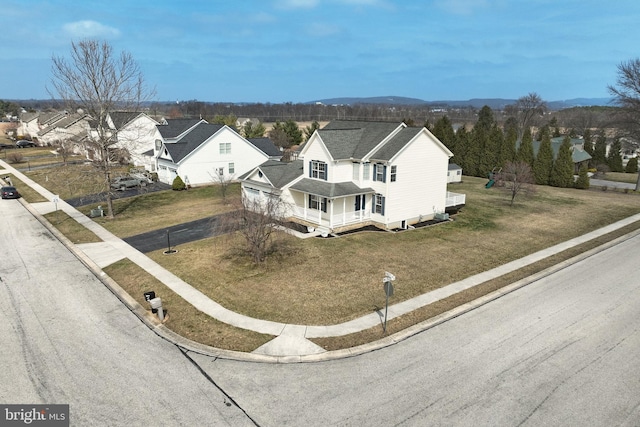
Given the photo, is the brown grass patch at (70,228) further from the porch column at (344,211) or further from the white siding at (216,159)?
the porch column at (344,211)

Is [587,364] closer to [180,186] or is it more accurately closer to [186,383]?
[186,383]

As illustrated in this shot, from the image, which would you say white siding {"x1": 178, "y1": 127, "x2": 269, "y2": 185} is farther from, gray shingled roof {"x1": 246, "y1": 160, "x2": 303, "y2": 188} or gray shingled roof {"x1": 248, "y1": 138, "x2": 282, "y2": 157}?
gray shingled roof {"x1": 246, "y1": 160, "x2": 303, "y2": 188}

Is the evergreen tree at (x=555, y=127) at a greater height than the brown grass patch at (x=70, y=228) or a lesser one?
greater

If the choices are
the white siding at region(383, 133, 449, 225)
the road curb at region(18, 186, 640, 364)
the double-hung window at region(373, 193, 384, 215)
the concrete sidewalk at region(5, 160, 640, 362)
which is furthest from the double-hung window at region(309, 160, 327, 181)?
the road curb at region(18, 186, 640, 364)

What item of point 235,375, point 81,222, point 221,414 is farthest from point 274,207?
point 81,222

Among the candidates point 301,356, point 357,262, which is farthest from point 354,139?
point 301,356

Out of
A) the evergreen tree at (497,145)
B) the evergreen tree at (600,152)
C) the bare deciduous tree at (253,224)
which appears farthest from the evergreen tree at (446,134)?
the bare deciduous tree at (253,224)
